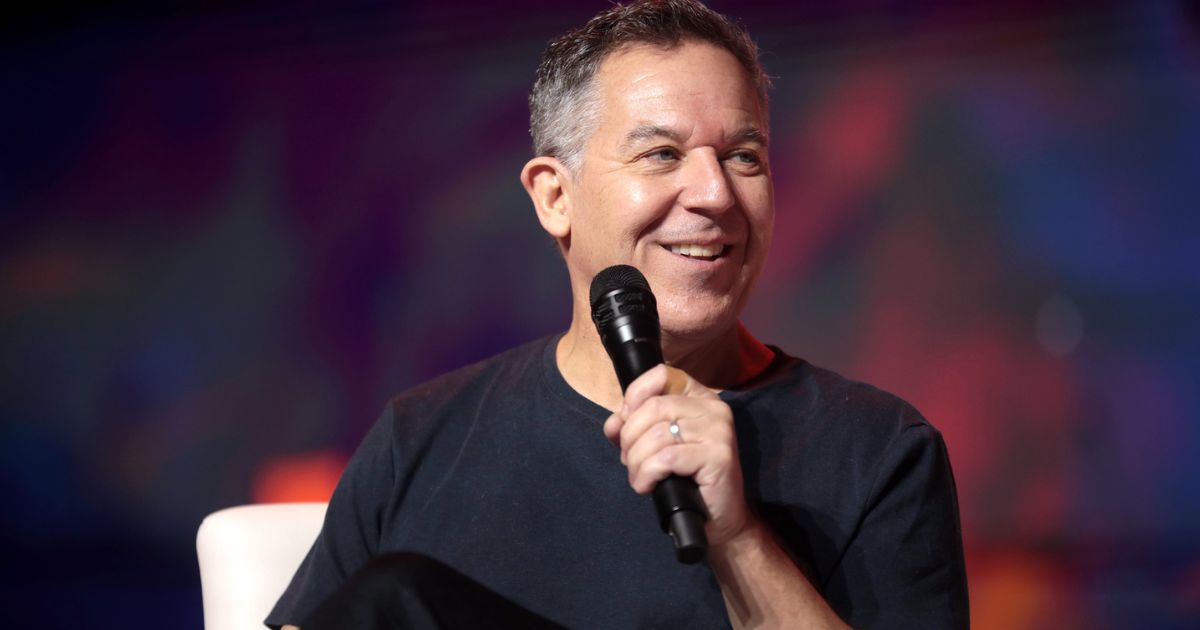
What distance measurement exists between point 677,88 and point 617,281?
0.30 m

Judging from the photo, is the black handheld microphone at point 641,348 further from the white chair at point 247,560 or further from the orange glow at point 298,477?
the orange glow at point 298,477

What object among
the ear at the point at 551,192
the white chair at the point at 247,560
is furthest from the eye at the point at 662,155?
the white chair at the point at 247,560

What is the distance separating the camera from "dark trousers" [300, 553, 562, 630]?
37.1 inches

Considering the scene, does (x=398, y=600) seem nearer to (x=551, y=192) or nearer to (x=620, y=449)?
(x=620, y=449)

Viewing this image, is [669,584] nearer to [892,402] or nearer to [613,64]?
[892,402]

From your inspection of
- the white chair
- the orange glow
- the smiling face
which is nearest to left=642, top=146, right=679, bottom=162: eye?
the smiling face

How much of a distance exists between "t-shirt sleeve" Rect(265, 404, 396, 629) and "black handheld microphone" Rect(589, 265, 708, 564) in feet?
1.53

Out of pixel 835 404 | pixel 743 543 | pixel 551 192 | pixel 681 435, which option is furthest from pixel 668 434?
pixel 551 192

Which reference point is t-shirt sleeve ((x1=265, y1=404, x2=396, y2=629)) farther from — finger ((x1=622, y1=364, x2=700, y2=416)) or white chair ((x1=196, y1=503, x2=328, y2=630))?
finger ((x1=622, y1=364, x2=700, y2=416))

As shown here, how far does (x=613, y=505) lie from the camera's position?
4.05 feet

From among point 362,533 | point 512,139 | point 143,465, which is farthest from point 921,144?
point 143,465

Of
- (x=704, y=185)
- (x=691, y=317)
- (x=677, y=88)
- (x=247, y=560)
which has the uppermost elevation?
(x=677, y=88)

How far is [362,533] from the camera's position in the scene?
1.36m

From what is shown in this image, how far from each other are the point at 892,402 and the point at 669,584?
34 cm
